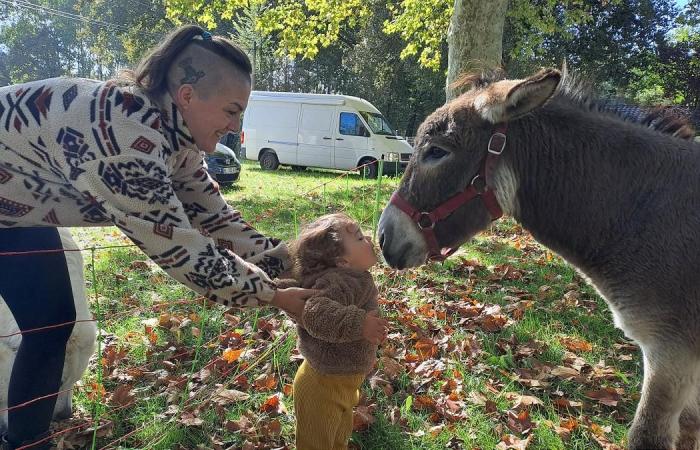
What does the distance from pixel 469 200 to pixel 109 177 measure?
1.66 m

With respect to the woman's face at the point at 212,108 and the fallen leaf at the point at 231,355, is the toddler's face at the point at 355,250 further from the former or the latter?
the fallen leaf at the point at 231,355

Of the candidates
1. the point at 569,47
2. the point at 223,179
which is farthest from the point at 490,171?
the point at 569,47

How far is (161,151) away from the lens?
6.01 ft

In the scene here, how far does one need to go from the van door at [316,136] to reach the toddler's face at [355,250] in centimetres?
1557

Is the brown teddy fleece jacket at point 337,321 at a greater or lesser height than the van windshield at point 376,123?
lesser

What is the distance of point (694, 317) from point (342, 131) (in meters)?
15.9

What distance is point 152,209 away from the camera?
1.75 metres

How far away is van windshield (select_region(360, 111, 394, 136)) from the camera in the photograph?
56.1ft

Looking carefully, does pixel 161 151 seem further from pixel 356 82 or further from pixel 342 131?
pixel 356 82

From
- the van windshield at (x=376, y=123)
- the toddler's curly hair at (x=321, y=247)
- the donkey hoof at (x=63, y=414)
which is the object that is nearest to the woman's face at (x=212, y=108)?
the toddler's curly hair at (x=321, y=247)

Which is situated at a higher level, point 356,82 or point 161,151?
point 356,82

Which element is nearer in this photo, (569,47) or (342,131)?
(342,131)

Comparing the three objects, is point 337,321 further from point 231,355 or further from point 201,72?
point 231,355

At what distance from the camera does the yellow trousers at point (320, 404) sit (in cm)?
211
